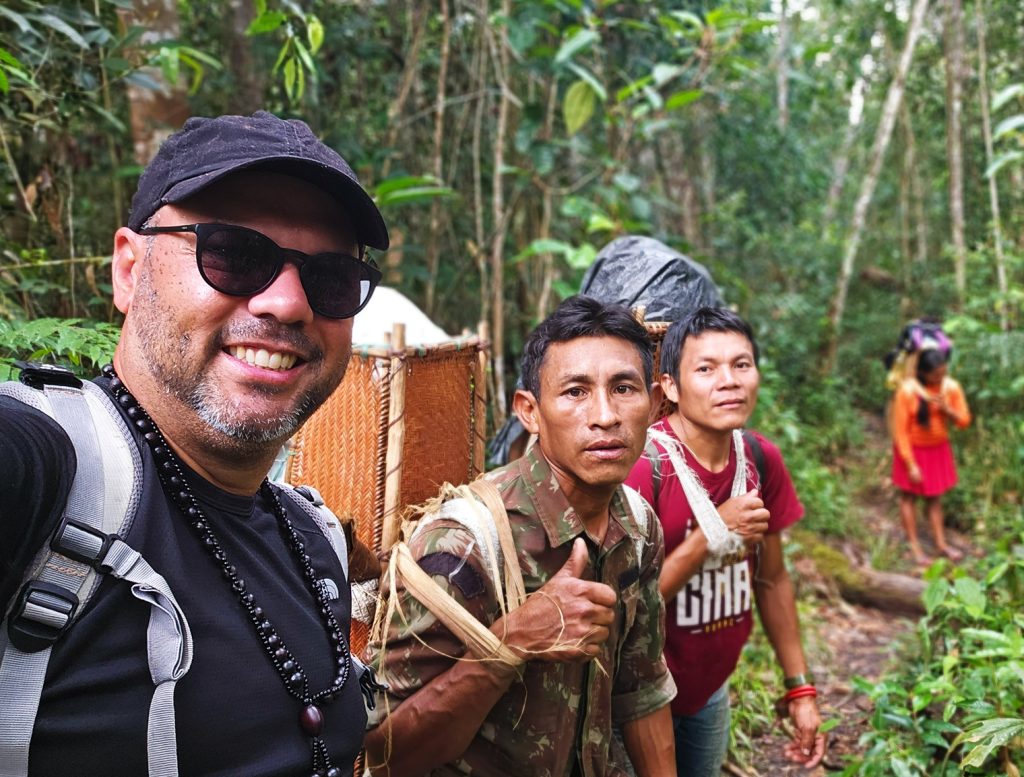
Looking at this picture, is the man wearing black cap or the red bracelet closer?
the man wearing black cap

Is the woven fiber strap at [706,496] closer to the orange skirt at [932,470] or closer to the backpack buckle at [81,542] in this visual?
the backpack buckle at [81,542]

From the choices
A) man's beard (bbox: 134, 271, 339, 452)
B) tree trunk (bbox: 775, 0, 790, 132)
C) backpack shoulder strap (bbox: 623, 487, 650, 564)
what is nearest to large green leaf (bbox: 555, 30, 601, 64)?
backpack shoulder strap (bbox: 623, 487, 650, 564)

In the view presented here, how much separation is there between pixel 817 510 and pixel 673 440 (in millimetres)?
5533

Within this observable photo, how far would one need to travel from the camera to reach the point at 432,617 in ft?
5.81

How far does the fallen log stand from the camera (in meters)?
6.33

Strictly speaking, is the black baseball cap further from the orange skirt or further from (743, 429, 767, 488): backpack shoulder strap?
the orange skirt

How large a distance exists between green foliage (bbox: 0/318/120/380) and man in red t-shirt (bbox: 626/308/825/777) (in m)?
1.58

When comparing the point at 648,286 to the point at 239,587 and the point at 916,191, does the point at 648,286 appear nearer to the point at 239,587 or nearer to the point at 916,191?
the point at 239,587

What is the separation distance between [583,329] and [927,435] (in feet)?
21.2

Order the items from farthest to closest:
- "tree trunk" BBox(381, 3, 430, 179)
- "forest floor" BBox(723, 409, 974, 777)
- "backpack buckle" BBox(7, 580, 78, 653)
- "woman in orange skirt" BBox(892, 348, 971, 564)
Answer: "woman in orange skirt" BBox(892, 348, 971, 564)
"tree trunk" BBox(381, 3, 430, 179)
"forest floor" BBox(723, 409, 974, 777)
"backpack buckle" BBox(7, 580, 78, 653)

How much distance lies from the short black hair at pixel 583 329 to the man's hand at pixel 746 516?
701 millimetres

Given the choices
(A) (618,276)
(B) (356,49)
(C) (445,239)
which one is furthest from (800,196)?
(A) (618,276)

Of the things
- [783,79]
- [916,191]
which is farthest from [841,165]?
[783,79]

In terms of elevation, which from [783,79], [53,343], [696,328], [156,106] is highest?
[783,79]
